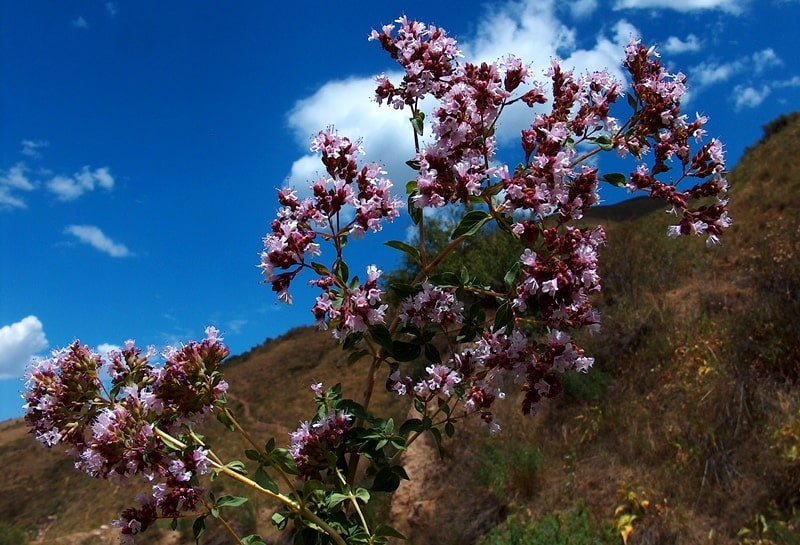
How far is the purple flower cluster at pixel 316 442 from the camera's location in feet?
7.06

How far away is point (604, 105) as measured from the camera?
7.26ft

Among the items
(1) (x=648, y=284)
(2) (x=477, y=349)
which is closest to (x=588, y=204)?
(2) (x=477, y=349)

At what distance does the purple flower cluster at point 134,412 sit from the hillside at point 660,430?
122 centimetres

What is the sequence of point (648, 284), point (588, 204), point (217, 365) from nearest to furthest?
point (588, 204)
point (217, 365)
point (648, 284)

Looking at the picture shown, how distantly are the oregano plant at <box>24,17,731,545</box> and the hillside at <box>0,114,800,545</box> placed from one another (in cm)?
113

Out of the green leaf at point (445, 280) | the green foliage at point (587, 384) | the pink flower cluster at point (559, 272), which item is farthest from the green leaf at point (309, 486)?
the green foliage at point (587, 384)

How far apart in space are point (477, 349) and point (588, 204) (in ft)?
2.10

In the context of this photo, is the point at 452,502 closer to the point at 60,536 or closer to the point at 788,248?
the point at 788,248

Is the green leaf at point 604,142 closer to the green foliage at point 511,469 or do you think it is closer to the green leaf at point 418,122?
the green leaf at point 418,122

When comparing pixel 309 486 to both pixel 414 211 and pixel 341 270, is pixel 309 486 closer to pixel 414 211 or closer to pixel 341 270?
pixel 341 270

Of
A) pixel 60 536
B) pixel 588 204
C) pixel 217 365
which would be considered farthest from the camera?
pixel 60 536

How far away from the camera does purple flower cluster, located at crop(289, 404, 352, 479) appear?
2.15 meters

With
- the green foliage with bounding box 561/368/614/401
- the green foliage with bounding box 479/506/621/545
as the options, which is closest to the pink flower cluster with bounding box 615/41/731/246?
the green foliage with bounding box 479/506/621/545

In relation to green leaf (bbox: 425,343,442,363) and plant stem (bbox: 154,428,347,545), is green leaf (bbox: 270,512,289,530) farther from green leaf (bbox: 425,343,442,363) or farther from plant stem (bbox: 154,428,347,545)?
green leaf (bbox: 425,343,442,363)
